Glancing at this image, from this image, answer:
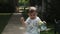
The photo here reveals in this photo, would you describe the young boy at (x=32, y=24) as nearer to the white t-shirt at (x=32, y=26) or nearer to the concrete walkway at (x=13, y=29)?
the white t-shirt at (x=32, y=26)

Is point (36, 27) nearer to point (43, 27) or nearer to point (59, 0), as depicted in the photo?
point (43, 27)

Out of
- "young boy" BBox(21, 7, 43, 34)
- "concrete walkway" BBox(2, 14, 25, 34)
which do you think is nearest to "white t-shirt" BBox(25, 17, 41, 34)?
"young boy" BBox(21, 7, 43, 34)

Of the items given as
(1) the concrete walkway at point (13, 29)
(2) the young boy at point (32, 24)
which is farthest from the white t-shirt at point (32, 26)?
(1) the concrete walkway at point (13, 29)

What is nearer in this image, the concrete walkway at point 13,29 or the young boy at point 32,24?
the young boy at point 32,24

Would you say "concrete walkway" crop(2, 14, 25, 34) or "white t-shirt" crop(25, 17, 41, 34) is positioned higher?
"white t-shirt" crop(25, 17, 41, 34)

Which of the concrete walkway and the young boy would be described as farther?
the concrete walkway

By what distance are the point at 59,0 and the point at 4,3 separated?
12.3m

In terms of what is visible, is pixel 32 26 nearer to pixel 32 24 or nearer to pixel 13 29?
pixel 32 24

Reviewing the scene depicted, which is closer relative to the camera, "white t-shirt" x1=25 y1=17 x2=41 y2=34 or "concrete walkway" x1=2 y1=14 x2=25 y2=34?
"white t-shirt" x1=25 y1=17 x2=41 y2=34

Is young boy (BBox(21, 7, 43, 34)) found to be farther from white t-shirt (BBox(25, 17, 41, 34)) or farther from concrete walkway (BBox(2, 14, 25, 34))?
concrete walkway (BBox(2, 14, 25, 34))

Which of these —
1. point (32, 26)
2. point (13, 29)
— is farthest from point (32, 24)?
point (13, 29)

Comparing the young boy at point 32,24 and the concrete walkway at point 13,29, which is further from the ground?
the young boy at point 32,24

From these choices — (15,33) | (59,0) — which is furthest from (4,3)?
(15,33)

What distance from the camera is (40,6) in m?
17.4
